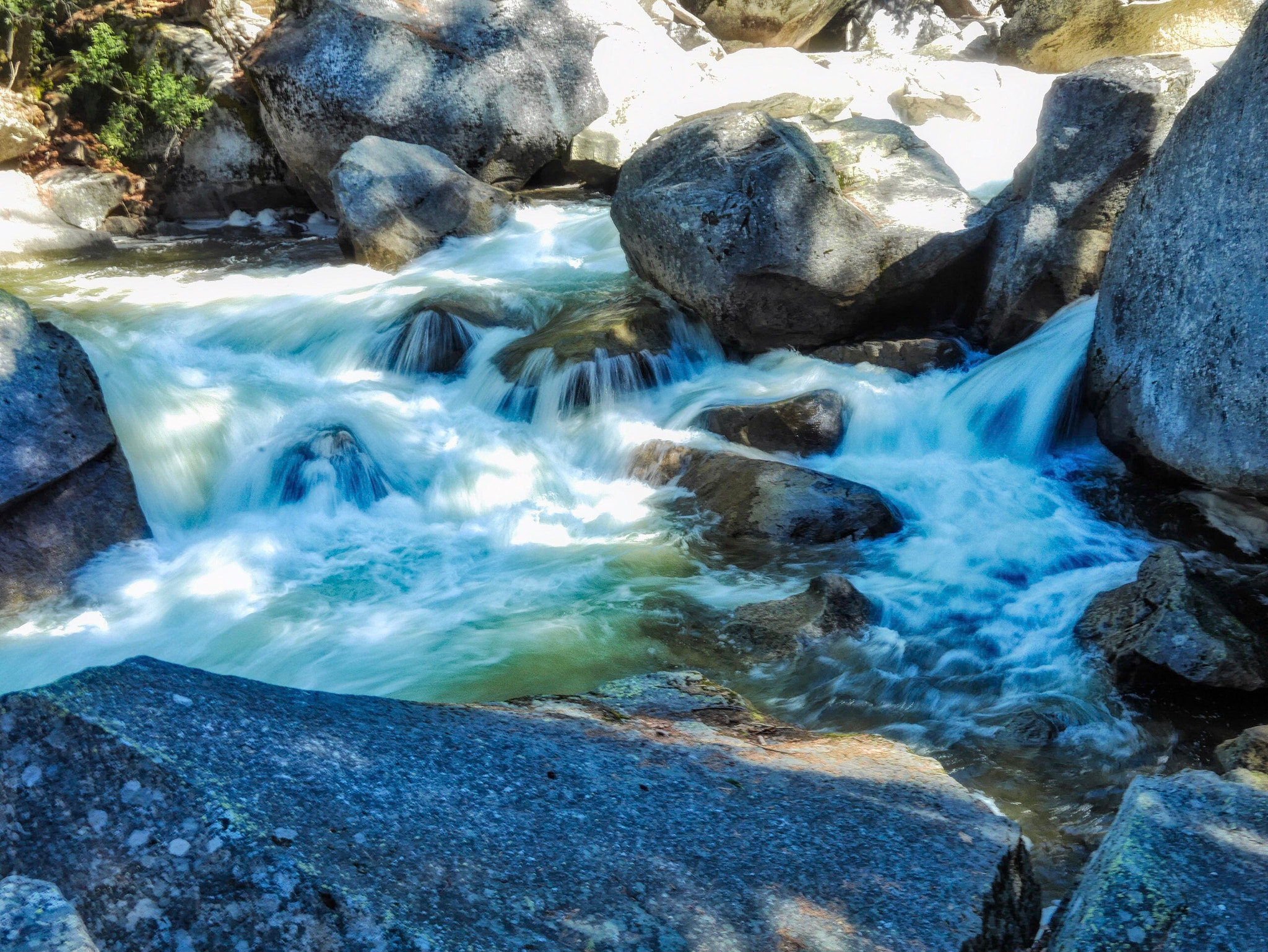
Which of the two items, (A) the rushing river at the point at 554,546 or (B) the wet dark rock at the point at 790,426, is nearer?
(A) the rushing river at the point at 554,546

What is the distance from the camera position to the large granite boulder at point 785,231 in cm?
771

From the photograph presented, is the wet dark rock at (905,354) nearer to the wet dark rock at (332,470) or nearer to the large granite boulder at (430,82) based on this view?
the wet dark rock at (332,470)

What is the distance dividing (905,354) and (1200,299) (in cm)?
261

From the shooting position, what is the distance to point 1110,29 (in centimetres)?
1395

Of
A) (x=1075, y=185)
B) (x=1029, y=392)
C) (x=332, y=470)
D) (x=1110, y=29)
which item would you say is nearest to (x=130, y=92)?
→ (x=332, y=470)

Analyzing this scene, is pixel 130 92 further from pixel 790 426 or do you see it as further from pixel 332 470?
pixel 790 426

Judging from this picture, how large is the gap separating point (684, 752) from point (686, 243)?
227 inches

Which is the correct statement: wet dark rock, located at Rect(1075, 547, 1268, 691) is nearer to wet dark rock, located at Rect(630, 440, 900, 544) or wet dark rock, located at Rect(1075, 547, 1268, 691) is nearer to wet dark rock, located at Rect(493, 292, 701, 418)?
wet dark rock, located at Rect(630, 440, 900, 544)

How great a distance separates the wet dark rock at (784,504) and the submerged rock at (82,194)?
374 inches

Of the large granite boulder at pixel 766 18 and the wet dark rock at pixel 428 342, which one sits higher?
the large granite boulder at pixel 766 18

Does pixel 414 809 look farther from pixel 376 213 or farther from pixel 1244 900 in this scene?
pixel 376 213

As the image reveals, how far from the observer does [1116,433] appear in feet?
21.1

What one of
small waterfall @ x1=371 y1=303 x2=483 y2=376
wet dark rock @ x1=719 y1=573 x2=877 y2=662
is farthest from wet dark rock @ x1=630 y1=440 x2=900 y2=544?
small waterfall @ x1=371 y1=303 x2=483 y2=376

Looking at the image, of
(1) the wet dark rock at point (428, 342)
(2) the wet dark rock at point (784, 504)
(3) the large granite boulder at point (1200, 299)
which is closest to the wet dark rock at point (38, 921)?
(2) the wet dark rock at point (784, 504)
